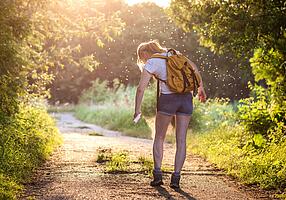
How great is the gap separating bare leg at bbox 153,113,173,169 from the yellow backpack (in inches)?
15.1

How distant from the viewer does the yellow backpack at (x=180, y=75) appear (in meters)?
6.64

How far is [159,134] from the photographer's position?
6883 mm

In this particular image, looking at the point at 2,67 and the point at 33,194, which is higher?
the point at 2,67

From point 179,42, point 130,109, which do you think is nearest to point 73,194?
A: point 130,109

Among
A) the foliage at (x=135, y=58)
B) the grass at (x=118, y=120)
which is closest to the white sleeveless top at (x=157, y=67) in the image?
the grass at (x=118, y=120)

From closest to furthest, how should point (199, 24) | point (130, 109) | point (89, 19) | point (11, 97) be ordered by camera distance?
point (11, 97), point (199, 24), point (89, 19), point (130, 109)

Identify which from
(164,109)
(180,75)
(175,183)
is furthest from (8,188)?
(180,75)

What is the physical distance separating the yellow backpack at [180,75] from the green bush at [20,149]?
2139mm

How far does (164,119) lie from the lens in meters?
6.80

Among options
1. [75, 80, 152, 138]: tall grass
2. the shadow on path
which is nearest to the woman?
the shadow on path

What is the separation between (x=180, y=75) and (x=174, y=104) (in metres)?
0.35

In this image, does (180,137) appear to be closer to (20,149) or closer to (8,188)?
(8,188)

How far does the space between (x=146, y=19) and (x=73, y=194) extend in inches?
1498

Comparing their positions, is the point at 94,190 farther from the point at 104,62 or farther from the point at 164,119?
the point at 104,62
